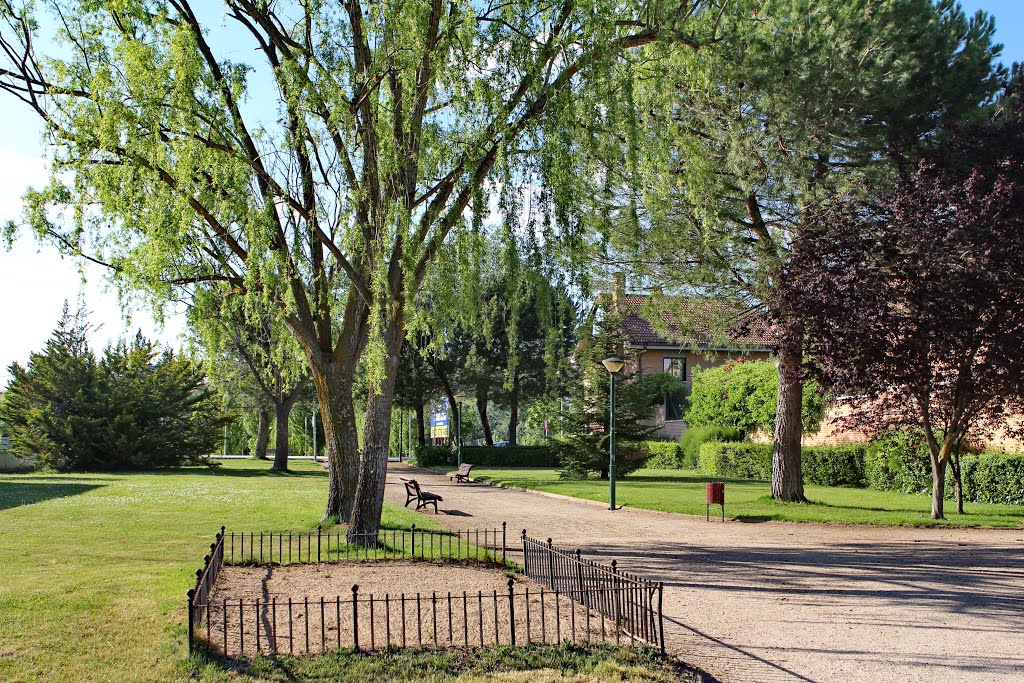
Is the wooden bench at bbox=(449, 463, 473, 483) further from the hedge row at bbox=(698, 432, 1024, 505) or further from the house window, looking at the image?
the house window

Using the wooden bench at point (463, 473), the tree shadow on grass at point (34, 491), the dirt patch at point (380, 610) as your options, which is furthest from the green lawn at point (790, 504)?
the tree shadow on grass at point (34, 491)

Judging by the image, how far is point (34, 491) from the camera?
2288 centimetres

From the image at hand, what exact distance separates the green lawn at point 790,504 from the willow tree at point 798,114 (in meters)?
3.27

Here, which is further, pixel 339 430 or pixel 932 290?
pixel 932 290

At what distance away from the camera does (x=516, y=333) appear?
39.4 feet

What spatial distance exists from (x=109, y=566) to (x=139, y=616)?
10.8ft

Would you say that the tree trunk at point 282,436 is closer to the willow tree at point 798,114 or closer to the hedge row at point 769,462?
the hedge row at point 769,462

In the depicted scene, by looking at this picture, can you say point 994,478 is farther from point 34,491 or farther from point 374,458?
point 34,491

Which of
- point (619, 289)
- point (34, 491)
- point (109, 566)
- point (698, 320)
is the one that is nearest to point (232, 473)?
point (34, 491)

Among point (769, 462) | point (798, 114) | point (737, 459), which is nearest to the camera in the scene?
point (798, 114)

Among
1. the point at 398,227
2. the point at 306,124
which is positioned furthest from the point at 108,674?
the point at 306,124

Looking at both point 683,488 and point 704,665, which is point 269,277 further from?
point 683,488

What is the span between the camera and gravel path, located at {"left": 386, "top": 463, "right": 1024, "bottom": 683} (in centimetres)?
689

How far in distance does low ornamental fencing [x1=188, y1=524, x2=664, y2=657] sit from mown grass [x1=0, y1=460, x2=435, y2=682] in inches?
18.6
